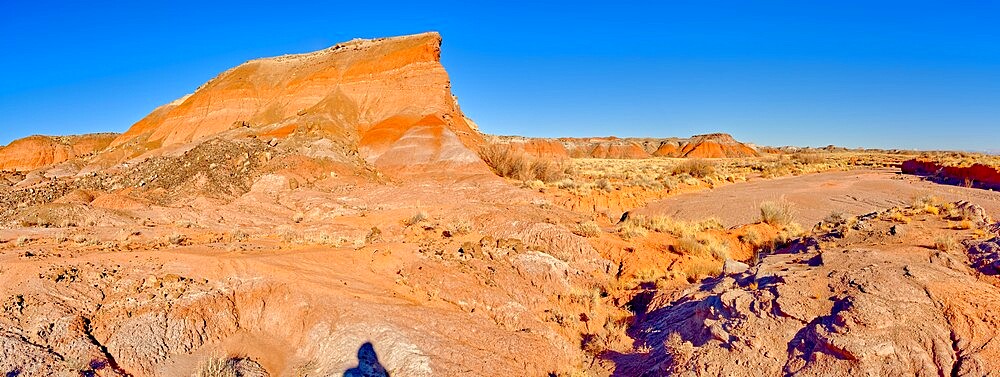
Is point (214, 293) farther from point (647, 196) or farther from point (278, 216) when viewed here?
point (647, 196)

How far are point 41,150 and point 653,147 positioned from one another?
75.1 metres

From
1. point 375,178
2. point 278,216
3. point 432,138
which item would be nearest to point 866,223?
point 278,216

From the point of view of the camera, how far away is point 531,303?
9383 mm

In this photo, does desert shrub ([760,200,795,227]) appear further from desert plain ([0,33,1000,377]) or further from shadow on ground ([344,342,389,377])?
shadow on ground ([344,342,389,377])

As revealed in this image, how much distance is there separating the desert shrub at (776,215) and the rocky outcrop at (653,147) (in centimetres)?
5548

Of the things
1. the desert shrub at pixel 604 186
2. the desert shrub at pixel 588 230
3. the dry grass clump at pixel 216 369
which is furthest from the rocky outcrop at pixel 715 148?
the dry grass clump at pixel 216 369

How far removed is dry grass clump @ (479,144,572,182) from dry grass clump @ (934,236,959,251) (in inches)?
707

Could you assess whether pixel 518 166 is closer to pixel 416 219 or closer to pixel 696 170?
pixel 696 170

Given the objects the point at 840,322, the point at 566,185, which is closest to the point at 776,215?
the point at 840,322

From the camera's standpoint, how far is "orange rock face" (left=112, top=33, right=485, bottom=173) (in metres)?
26.3

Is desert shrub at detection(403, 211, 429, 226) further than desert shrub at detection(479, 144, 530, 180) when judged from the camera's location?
No

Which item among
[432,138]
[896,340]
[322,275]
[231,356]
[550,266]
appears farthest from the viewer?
[432,138]

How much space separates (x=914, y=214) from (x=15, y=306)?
15.1 metres

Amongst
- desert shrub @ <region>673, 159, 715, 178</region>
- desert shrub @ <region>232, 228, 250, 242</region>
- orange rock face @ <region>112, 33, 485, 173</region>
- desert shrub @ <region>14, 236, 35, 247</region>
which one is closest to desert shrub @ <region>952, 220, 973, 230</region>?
desert shrub @ <region>232, 228, 250, 242</region>
